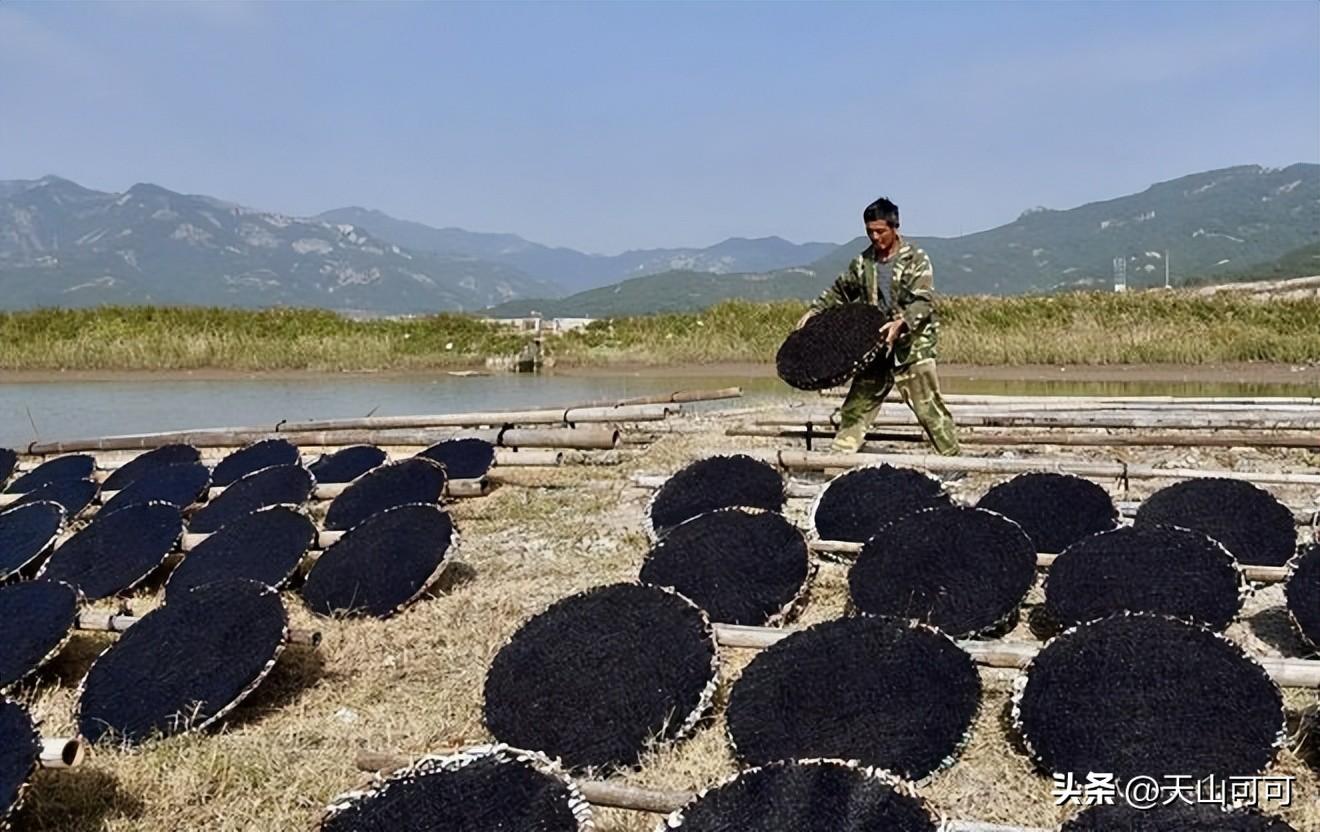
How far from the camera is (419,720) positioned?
3627 mm

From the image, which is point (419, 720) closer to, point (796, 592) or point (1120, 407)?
point (796, 592)

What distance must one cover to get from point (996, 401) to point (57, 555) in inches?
269

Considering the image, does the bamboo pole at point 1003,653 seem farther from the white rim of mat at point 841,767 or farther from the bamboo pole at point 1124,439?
the bamboo pole at point 1124,439

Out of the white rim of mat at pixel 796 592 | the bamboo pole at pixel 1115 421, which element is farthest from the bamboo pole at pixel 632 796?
the bamboo pole at pixel 1115 421

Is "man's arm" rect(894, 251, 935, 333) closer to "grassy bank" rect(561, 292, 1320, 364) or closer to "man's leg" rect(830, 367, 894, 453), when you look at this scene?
"man's leg" rect(830, 367, 894, 453)

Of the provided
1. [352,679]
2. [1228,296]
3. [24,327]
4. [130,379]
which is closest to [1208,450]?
[352,679]

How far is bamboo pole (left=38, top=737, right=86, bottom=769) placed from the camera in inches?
117

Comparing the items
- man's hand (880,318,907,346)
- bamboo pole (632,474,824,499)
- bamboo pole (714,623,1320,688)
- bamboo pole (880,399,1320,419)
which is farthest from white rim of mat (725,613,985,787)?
bamboo pole (880,399,1320,419)

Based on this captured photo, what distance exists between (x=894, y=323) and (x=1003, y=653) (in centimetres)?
295

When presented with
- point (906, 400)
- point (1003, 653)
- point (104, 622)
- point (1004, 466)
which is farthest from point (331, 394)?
point (1003, 653)

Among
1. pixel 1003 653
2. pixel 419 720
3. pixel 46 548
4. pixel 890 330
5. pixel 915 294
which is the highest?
pixel 915 294

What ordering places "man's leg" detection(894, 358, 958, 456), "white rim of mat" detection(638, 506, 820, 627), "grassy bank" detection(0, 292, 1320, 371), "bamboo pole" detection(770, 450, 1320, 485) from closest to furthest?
1. "white rim of mat" detection(638, 506, 820, 627)
2. "bamboo pole" detection(770, 450, 1320, 485)
3. "man's leg" detection(894, 358, 958, 456)
4. "grassy bank" detection(0, 292, 1320, 371)

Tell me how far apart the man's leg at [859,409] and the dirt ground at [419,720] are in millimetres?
778

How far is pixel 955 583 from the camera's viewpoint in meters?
4.05
